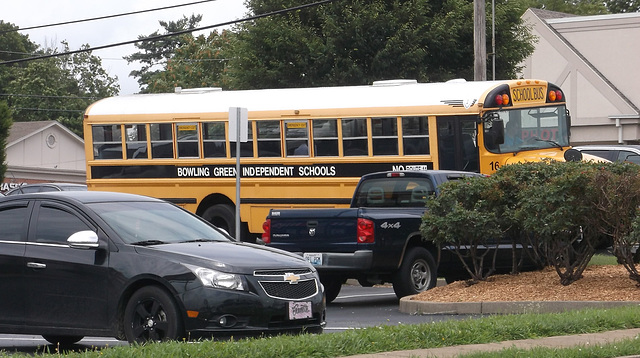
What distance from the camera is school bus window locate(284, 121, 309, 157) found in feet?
71.9

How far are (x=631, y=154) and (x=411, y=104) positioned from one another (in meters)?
6.26

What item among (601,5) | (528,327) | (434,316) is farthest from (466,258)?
(601,5)

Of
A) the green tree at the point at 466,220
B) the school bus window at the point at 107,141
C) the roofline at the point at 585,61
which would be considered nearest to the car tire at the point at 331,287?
the green tree at the point at 466,220

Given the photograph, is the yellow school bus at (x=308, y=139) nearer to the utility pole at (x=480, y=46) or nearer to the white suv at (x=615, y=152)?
the utility pole at (x=480, y=46)

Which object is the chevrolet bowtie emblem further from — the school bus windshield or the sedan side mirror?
the school bus windshield

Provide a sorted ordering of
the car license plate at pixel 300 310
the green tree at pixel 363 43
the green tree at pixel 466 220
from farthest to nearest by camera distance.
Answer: the green tree at pixel 363 43, the green tree at pixel 466 220, the car license plate at pixel 300 310

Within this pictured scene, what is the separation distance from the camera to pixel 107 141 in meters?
24.1

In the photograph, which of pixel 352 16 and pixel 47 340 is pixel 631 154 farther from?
pixel 47 340

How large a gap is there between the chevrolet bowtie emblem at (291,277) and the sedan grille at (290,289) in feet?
0.09

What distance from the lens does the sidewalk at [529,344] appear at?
9.22m

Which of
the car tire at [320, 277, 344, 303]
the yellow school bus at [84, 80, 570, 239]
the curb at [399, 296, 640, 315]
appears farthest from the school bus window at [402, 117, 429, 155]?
the curb at [399, 296, 640, 315]

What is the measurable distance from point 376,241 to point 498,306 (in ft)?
6.80

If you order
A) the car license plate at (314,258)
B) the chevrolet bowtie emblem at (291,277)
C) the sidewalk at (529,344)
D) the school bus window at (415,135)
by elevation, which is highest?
the school bus window at (415,135)

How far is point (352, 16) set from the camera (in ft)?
115
